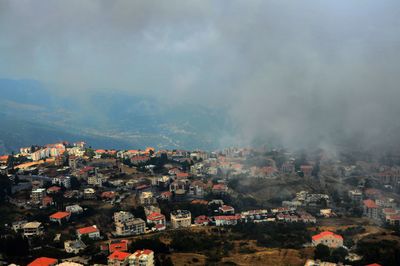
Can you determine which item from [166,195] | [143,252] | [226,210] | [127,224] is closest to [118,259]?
[143,252]

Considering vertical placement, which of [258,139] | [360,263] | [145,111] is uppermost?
[145,111]

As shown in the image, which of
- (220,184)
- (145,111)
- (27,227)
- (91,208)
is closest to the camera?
(27,227)

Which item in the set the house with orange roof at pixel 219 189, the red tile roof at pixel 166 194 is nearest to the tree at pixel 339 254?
the house with orange roof at pixel 219 189

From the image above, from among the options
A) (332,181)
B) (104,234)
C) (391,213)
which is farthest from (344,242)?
(332,181)

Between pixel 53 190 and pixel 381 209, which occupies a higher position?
pixel 53 190

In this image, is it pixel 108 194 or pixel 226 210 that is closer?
pixel 226 210

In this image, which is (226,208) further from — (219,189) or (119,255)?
(119,255)

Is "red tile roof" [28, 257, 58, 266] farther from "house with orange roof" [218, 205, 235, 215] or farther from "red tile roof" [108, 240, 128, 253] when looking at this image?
"house with orange roof" [218, 205, 235, 215]

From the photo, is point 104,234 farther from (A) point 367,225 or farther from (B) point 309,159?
(B) point 309,159
